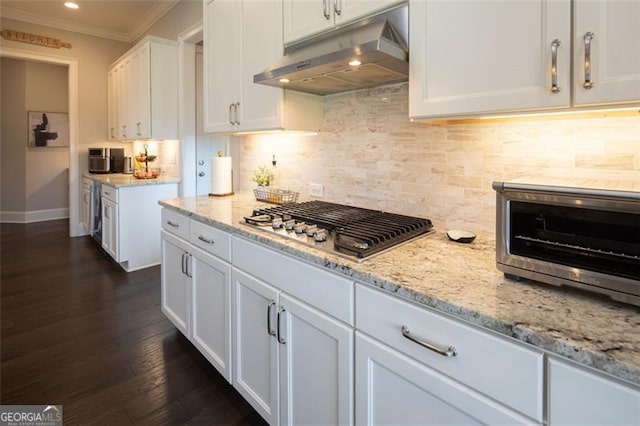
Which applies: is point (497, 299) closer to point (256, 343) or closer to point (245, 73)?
point (256, 343)

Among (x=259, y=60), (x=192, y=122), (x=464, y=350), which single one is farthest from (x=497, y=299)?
(x=192, y=122)

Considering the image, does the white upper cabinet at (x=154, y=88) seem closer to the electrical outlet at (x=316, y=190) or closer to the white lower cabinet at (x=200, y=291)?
the white lower cabinet at (x=200, y=291)

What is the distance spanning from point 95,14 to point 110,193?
100 inches

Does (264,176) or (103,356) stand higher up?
(264,176)

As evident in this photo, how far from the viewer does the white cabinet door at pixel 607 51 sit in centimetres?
86

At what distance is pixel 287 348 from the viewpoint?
1.39 meters

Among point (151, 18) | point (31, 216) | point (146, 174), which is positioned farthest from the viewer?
point (31, 216)

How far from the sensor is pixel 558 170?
1.29m

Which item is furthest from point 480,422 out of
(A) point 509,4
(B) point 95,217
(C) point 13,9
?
(C) point 13,9

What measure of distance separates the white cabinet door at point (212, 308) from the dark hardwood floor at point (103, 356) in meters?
0.19

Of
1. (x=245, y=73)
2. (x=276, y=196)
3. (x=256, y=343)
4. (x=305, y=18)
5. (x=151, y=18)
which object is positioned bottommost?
(x=256, y=343)

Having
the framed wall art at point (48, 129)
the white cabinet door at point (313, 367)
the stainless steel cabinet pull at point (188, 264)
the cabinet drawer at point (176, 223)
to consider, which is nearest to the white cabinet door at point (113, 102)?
the framed wall art at point (48, 129)

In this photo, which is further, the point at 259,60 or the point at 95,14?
the point at 95,14

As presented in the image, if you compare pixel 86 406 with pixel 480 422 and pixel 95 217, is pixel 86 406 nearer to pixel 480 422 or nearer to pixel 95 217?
pixel 480 422
